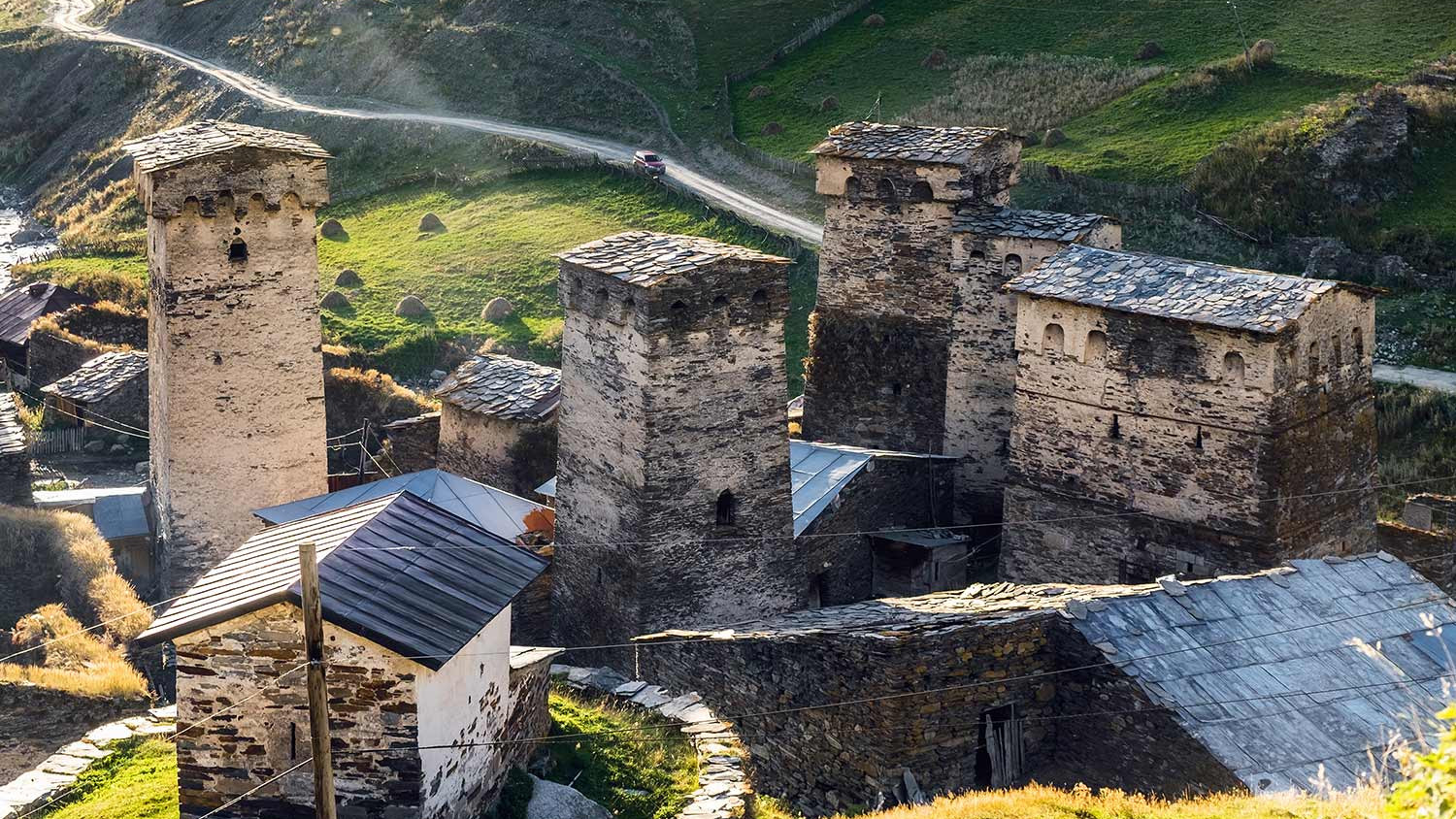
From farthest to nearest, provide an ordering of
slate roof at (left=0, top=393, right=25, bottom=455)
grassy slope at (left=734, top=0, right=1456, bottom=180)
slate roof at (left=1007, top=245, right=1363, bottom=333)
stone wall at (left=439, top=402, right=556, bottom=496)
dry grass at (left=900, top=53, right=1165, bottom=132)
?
dry grass at (left=900, top=53, right=1165, bottom=132) < grassy slope at (left=734, top=0, right=1456, bottom=180) < slate roof at (left=0, top=393, right=25, bottom=455) < stone wall at (left=439, top=402, right=556, bottom=496) < slate roof at (left=1007, top=245, right=1363, bottom=333)

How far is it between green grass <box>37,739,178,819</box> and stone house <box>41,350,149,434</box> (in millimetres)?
18079

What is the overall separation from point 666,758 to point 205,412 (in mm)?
10734

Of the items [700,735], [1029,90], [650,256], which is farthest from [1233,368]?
[1029,90]

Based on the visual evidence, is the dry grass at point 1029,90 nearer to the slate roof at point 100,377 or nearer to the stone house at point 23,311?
the stone house at point 23,311

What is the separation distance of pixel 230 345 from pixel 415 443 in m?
5.30

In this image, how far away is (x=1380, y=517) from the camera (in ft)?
89.6

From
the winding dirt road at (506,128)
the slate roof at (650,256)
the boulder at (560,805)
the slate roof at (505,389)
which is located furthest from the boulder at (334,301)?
the boulder at (560,805)

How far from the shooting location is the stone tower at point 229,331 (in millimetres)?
23125

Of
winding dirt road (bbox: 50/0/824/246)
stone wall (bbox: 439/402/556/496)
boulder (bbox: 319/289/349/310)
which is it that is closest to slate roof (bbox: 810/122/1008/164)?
stone wall (bbox: 439/402/556/496)

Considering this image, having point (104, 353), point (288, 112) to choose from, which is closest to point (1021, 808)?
point (104, 353)

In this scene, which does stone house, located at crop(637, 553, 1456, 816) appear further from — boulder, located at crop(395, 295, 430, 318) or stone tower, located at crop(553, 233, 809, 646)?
boulder, located at crop(395, 295, 430, 318)

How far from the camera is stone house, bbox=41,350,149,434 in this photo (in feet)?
107

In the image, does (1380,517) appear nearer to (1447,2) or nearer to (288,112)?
(1447,2)

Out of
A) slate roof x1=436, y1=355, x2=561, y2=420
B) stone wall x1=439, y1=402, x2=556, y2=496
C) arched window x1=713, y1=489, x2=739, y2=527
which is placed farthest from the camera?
slate roof x1=436, y1=355, x2=561, y2=420
